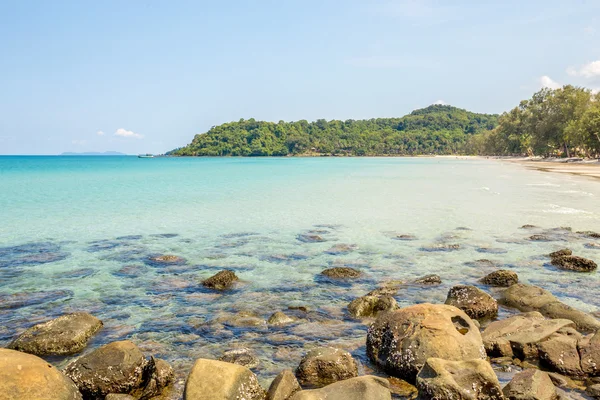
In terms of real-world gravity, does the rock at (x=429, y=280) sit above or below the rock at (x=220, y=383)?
below

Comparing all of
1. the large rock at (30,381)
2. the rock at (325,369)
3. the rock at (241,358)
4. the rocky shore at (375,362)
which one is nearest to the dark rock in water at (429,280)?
the rocky shore at (375,362)

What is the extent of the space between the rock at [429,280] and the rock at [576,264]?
4530mm

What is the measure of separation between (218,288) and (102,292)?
316cm

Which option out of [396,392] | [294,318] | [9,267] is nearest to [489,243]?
[294,318]

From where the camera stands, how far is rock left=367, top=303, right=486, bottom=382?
7379 millimetres

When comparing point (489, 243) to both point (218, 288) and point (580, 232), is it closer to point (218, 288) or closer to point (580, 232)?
point (580, 232)

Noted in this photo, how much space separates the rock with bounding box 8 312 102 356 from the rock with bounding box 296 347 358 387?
14.5 ft

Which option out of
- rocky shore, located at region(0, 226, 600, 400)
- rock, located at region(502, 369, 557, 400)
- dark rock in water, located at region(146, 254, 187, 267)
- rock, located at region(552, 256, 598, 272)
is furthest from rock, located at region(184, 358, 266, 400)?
rock, located at region(552, 256, 598, 272)

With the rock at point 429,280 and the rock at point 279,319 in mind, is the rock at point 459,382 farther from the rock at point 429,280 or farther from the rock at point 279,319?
the rock at point 429,280

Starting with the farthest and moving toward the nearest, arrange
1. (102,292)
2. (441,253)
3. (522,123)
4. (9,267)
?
(522,123) → (441,253) → (9,267) → (102,292)

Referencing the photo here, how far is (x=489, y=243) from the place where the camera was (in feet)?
60.8

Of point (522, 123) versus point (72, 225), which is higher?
point (522, 123)

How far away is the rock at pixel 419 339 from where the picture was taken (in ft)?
24.2

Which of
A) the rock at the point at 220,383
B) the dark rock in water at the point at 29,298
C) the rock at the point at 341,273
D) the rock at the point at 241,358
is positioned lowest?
the rock at the point at 341,273
